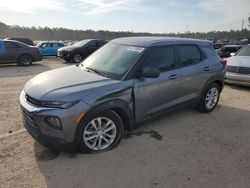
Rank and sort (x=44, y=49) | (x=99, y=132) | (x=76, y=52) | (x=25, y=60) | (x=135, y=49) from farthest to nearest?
(x=44, y=49), (x=76, y=52), (x=25, y=60), (x=135, y=49), (x=99, y=132)

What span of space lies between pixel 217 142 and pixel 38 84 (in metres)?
3.15

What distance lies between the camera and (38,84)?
368 cm

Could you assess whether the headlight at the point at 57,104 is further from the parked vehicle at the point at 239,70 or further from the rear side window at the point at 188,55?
the parked vehicle at the point at 239,70

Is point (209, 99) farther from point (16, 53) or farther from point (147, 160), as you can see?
point (16, 53)

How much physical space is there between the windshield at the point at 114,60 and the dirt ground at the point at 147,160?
121cm

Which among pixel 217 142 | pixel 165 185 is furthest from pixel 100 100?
pixel 217 142

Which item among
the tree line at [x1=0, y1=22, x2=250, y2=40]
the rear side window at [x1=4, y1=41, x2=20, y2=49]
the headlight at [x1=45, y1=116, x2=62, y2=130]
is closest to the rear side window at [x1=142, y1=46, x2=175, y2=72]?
the headlight at [x1=45, y1=116, x2=62, y2=130]

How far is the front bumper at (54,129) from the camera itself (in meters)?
3.16

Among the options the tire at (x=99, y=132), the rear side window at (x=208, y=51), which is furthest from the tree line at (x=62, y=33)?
the tire at (x=99, y=132)

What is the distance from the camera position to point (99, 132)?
364 centimetres

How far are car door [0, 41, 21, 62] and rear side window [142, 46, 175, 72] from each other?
10568 mm

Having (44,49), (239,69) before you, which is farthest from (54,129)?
(44,49)

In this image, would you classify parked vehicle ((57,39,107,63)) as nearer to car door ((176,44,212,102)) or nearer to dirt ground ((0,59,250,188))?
dirt ground ((0,59,250,188))

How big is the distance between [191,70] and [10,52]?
10.8m
